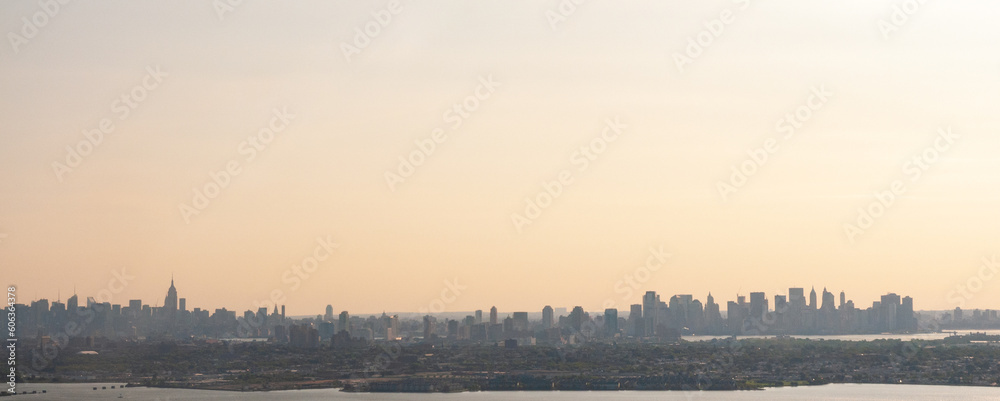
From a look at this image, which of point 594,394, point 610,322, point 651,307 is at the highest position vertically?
point 651,307

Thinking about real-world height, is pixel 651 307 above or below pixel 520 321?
above

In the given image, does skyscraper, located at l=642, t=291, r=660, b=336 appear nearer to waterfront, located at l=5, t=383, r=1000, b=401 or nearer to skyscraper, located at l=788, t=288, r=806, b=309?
→ skyscraper, located at l=788, t=288, r=806, b=309

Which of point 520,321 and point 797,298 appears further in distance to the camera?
point 797,298

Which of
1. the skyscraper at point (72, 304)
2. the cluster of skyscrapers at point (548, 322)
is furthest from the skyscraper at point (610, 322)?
the skyscraper at point (72, 304)

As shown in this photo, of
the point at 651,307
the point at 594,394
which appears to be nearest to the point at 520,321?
the point at 651,307

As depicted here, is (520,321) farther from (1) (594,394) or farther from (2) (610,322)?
(1) (594,394)

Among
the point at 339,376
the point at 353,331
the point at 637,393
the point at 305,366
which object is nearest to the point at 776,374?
the point at 637,393

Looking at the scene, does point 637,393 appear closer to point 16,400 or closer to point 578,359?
point 578,359

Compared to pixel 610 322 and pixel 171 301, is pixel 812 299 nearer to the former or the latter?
pixel 610 322

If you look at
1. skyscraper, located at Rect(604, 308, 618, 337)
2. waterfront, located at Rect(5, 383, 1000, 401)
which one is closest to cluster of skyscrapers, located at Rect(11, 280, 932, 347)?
skyscraper, located at Rect(604, 308, 618, 337)
